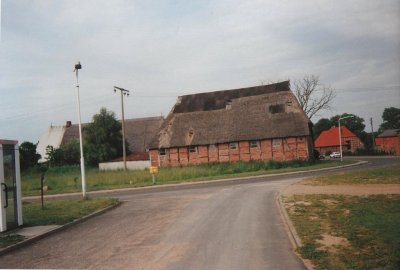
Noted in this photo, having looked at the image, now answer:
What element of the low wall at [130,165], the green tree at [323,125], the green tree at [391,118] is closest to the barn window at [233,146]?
the low wall at [130,165]

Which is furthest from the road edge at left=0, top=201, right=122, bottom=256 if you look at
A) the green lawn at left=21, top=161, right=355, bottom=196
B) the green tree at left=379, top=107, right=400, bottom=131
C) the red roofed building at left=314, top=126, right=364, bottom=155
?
the green tree at left=379, top=107, right=400, bottom=131

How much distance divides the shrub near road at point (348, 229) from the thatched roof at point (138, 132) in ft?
151

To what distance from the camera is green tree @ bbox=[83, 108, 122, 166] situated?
168ft

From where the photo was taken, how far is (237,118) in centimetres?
4488

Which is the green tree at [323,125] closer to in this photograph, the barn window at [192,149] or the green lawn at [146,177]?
the barn window at [192,149]

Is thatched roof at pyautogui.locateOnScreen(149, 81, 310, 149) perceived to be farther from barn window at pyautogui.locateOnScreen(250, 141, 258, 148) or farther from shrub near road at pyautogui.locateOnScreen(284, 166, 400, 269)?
shrub near road at pyautogui.locateOnScreen(284, 166, 400, 269)

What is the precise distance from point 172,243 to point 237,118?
1414 inches

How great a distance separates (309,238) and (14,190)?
346 inches

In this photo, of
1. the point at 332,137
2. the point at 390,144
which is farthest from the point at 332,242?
the point at 332,137

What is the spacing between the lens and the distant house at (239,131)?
41.8 m

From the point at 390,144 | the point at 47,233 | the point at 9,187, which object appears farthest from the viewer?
the point at 390,144

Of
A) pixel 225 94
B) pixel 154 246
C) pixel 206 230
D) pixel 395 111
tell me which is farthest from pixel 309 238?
pixel 395 111

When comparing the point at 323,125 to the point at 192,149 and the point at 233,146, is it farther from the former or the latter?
the point at 192,149

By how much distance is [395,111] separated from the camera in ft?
310
